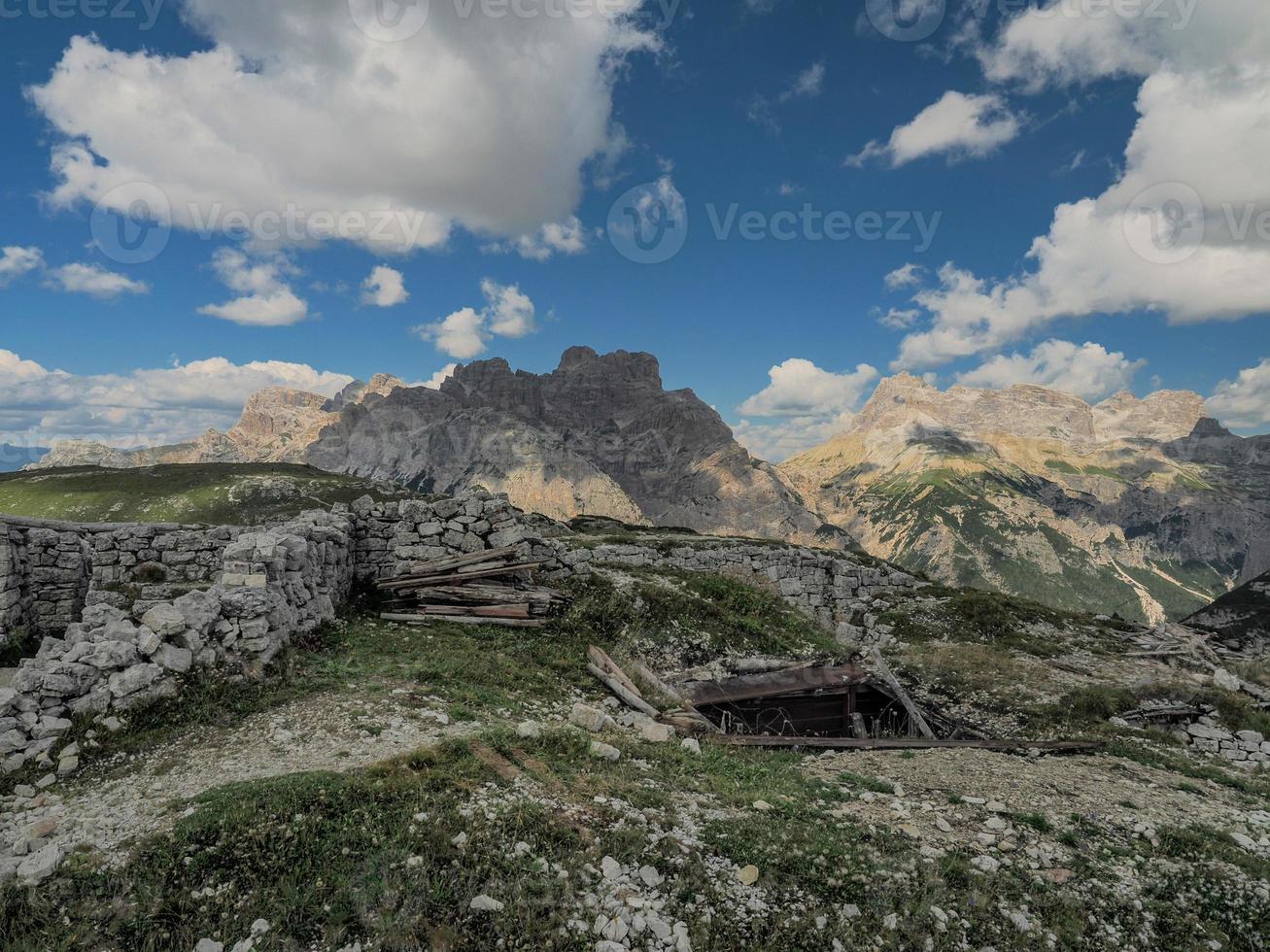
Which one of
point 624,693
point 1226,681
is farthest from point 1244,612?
point 624,693

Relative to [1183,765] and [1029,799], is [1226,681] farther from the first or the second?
[1029,799]

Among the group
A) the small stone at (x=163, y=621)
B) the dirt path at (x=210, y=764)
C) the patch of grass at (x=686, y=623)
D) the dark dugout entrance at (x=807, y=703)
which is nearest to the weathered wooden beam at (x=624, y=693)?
the patch of grass at (x=686, y=623)

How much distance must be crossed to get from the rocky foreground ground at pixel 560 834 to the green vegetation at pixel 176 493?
105944 mm

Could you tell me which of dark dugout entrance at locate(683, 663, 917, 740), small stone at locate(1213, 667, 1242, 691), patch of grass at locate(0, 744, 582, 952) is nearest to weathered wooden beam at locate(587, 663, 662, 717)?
dark dugout entrance at locate(683, 663, 917, 740)

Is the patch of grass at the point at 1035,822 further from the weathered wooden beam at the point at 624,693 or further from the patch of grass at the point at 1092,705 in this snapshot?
the patch of grass at the point at 1092,705

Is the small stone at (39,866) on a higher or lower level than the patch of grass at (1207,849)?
higher

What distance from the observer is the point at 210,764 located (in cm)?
859

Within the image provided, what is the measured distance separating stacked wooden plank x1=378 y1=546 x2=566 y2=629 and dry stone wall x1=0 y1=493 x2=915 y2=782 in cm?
111

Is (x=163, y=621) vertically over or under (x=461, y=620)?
over

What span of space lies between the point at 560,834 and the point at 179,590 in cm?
1540

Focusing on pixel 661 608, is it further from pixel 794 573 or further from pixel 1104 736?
pixel 794 573

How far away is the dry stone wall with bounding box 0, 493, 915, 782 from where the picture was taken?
914 cm

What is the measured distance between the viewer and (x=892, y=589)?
35594mm

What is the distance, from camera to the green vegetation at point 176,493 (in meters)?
117
